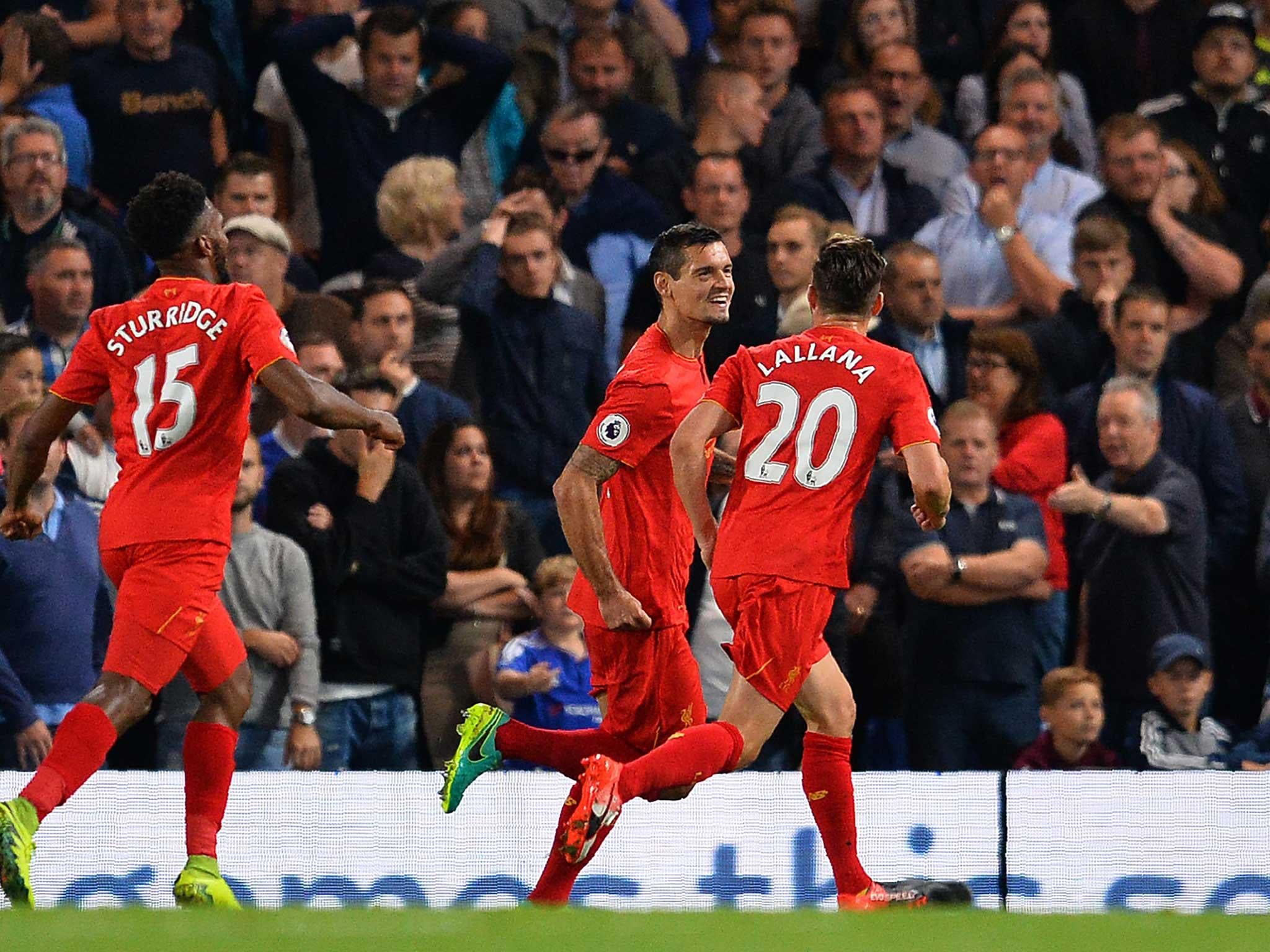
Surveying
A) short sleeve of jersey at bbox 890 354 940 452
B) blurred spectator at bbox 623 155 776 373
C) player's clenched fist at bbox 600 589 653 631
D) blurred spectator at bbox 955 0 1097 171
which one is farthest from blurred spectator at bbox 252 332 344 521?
blurred spectator at bbox 955 0 1097 171

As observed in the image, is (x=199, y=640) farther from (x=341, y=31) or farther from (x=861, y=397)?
(x=341, y=31)

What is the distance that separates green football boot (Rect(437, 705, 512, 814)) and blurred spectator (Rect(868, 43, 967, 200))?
5926mm

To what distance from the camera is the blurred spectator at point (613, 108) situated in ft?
39.0

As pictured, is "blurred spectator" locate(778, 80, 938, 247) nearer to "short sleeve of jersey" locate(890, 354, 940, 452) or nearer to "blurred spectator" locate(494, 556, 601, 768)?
"blurred spectator" locate(494, 556, 601, 768)

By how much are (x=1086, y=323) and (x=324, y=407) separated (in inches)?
212

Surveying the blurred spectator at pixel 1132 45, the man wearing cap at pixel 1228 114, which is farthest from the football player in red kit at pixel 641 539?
the blurred spectator at pixel 1132 45

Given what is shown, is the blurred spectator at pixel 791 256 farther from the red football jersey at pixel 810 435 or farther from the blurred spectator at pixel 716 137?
the red football jersey at pixel 810 435

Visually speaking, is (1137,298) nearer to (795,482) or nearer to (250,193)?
(795,482)

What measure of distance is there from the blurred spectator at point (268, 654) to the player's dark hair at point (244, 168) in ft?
6.94

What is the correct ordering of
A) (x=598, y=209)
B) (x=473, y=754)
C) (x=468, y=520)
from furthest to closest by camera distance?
1. (x=598, y=209)
2. (x=468, y=520)
3. (x=473, y=754)

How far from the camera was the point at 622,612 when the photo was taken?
22.3ft

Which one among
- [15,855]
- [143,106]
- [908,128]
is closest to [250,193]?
[143,106]

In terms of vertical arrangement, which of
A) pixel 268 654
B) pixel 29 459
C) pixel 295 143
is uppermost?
pixel 295 143

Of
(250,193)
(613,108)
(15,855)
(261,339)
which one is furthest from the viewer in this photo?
(613,108)
